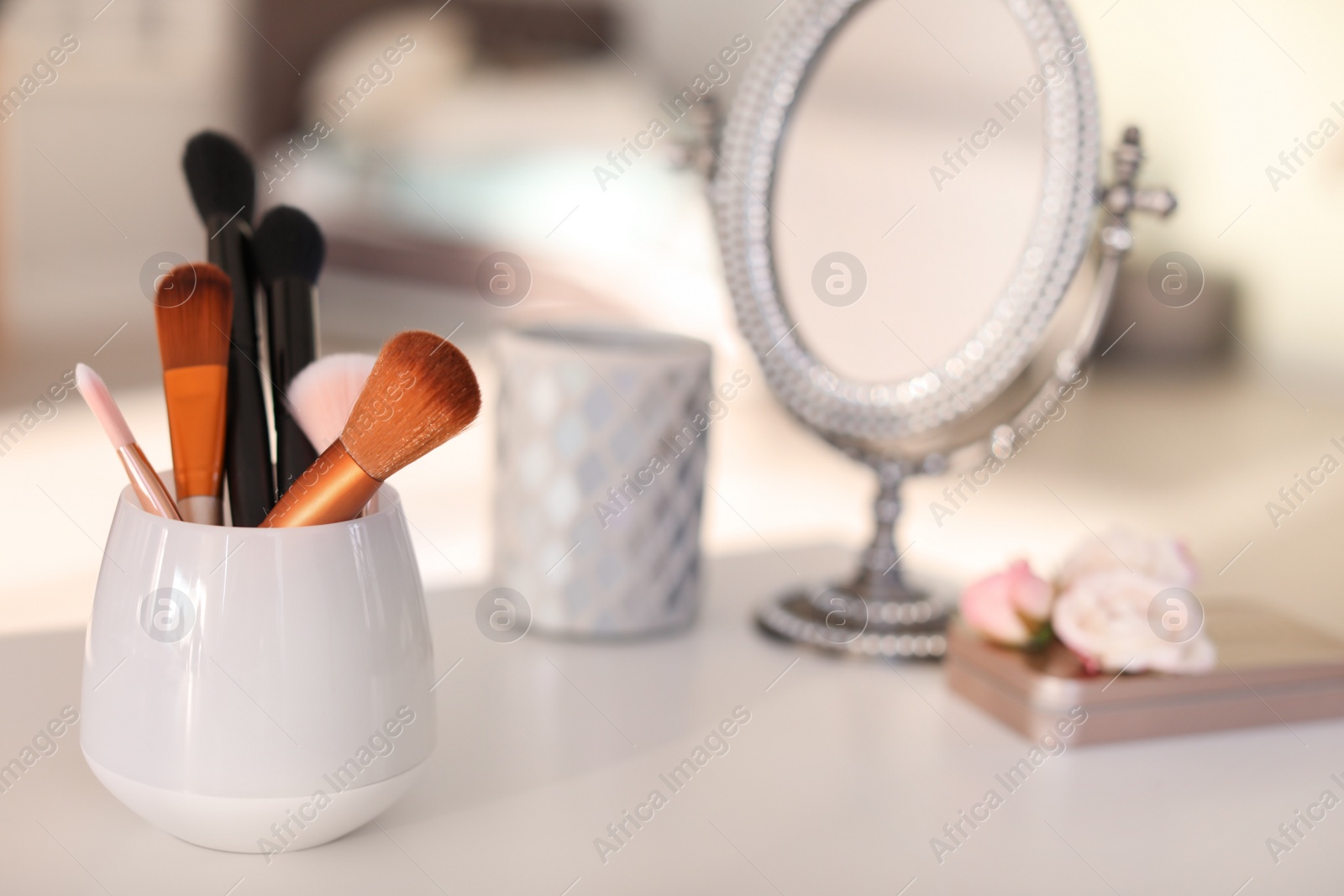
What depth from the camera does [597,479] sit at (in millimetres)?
625

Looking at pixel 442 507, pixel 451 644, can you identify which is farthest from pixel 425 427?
pixel 442 507

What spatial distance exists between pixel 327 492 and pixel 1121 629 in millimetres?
357

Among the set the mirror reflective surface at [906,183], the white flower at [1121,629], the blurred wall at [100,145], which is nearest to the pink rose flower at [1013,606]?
the white flower at [1121,629]

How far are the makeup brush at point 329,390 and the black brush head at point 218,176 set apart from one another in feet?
0.27

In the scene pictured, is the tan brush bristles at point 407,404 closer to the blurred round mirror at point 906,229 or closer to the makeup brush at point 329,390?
the makeup brush at point 329,390

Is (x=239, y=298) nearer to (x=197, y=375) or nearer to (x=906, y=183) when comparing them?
(x=197, y=375)

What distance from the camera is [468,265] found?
2.68 m

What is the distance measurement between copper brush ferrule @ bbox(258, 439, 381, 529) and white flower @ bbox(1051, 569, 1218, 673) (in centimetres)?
33

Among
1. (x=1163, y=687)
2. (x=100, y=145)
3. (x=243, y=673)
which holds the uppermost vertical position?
(x=1163, y=687)

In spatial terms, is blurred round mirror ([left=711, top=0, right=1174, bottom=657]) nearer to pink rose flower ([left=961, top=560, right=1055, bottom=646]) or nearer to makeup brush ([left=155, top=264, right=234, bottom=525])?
pink rose flower ([left=961, top=560, right=1055, bottom=646])

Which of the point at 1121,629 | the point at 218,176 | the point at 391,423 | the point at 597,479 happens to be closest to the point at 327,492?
the point at 391,423

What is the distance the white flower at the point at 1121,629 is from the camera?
550mm

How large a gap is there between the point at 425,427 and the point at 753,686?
0.92 ft

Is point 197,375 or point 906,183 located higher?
point 906,183
